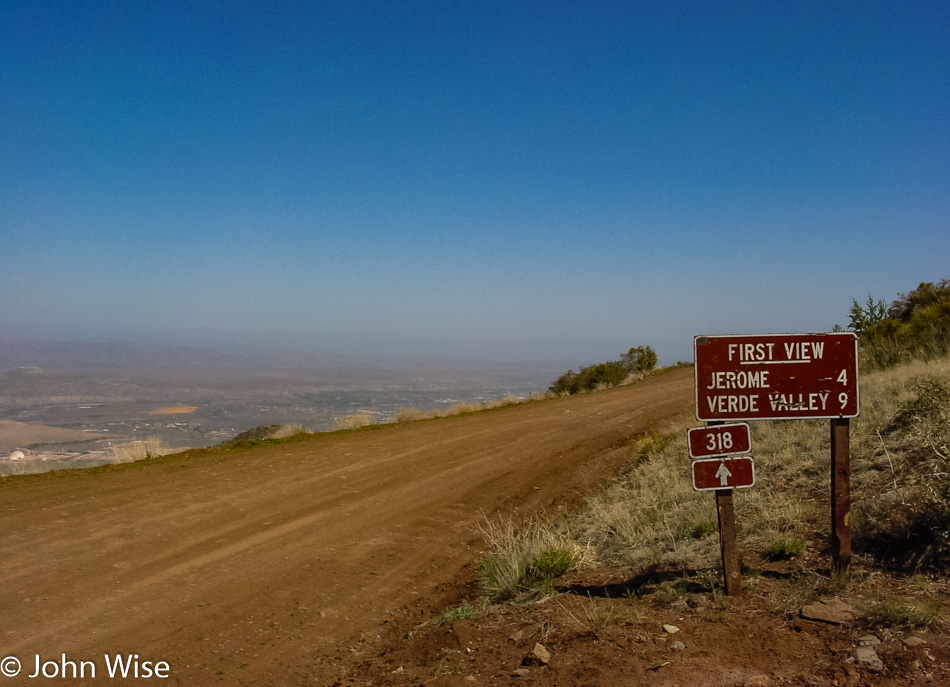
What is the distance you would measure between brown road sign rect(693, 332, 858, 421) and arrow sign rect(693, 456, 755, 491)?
0.37 meters

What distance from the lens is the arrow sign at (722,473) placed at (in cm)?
570

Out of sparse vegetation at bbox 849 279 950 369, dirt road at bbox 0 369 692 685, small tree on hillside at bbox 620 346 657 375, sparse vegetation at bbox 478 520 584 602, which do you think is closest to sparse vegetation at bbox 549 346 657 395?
small tree on hillside at bbox 620 346 657 375

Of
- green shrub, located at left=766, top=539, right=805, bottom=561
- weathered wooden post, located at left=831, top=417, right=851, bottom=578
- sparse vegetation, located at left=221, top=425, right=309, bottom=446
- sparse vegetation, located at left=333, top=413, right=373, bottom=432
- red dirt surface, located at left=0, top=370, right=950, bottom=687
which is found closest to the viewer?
red dirt surface, located at left=0, top=370, right=950, bottom=687

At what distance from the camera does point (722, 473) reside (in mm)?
5703

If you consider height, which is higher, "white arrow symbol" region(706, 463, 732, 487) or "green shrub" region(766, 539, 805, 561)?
"white arrow symbol" region(706, 463, 732, 487)

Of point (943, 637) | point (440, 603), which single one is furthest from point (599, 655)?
point (440, 603)

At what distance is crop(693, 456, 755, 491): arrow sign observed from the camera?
18.7ft

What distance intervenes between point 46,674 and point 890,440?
9193 mm

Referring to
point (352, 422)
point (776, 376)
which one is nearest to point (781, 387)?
point (776, 376)

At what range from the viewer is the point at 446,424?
62.5ft

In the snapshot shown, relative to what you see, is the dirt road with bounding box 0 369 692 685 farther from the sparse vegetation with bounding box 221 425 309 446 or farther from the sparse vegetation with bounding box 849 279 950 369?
the sparse vegetation with bounding box 849 279 950 369

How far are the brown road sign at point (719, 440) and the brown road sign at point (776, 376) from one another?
108mm

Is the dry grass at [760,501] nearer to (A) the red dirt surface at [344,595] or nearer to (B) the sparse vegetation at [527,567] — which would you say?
(B) the sparse vegetation at [527,567]

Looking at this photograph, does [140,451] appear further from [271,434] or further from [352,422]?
[352,422]
